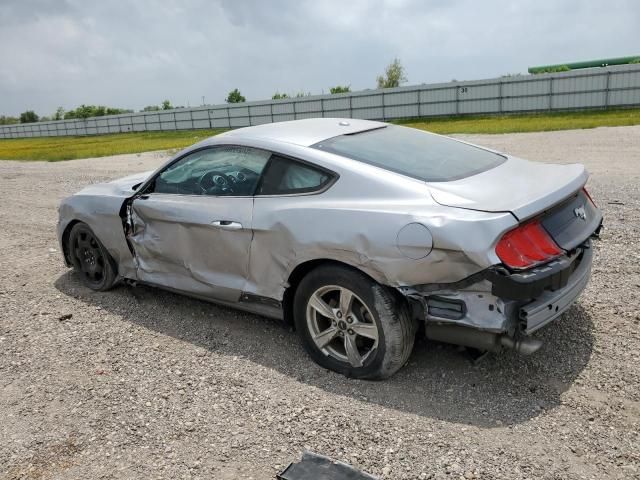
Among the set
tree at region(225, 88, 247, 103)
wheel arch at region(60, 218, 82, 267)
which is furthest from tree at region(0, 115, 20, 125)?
wheel arch at region(60, 218, 82, 267)

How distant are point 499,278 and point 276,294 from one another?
1.56 meters

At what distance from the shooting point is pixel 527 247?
2977 mm

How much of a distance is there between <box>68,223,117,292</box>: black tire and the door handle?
168 cm

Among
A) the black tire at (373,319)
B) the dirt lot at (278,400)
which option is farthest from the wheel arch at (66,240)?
the black tire at (373,319)

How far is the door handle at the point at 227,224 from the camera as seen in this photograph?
388cm

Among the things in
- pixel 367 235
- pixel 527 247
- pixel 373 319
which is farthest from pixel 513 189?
pixel 373 319

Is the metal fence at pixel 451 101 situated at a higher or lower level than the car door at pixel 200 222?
higher

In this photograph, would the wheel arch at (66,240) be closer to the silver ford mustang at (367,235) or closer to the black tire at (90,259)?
the black tire at (90,259)

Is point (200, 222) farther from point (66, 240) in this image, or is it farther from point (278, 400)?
point (66, 240)

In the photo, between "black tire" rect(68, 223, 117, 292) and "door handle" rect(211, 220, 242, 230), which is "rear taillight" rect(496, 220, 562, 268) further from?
"black tire" rect(68, 223, 117, 292)

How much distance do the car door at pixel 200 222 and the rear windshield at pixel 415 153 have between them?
Result: 0.65 meters

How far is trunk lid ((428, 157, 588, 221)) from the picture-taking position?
3029 mm

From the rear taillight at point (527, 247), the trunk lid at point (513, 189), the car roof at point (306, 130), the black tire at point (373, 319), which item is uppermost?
the car roof at point (306, 130)

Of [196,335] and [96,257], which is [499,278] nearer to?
[196,335]
